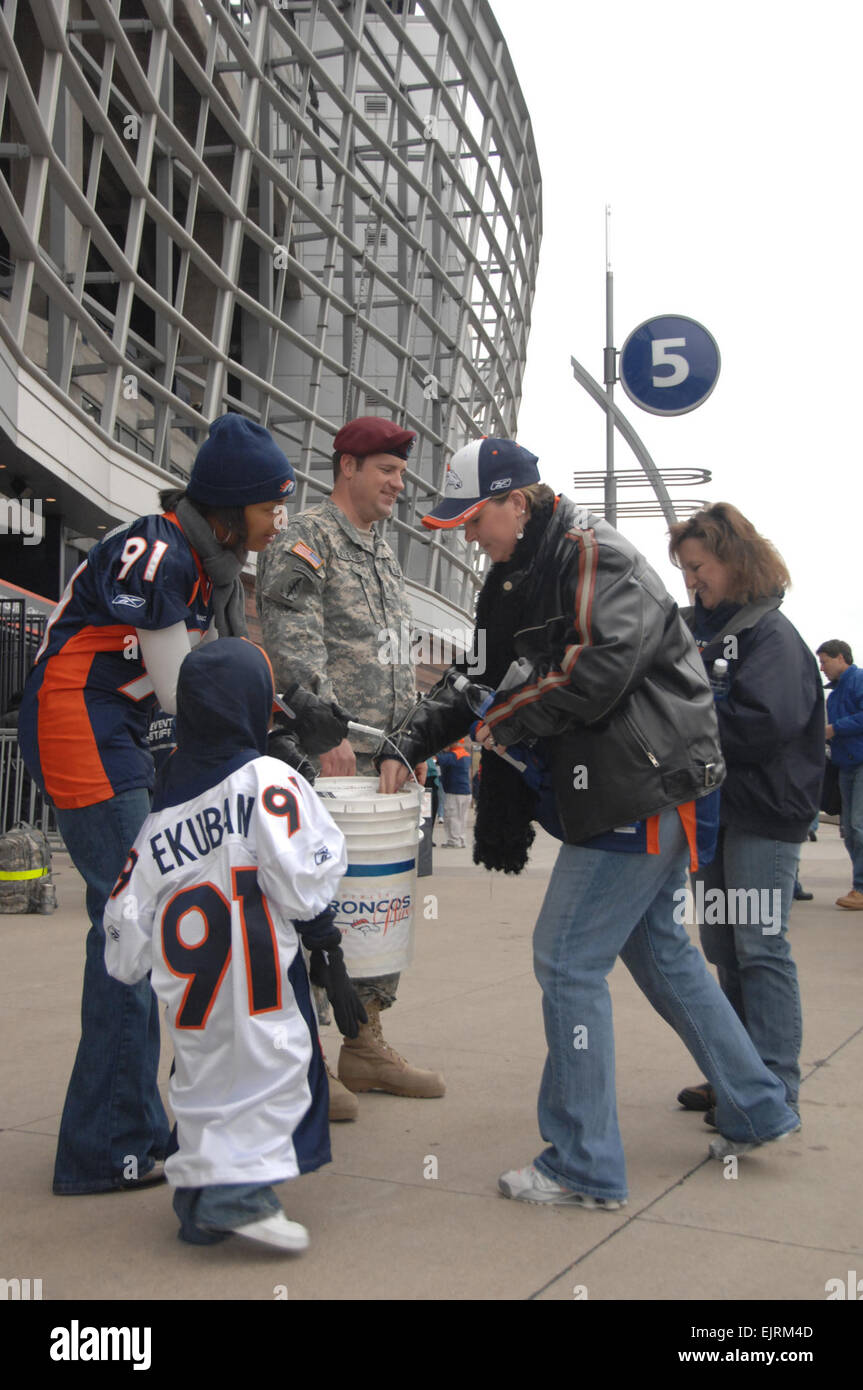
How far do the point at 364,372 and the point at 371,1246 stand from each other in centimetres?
3455

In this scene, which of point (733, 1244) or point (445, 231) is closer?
point (733, 1244)

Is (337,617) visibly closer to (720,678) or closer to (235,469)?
(235,469)

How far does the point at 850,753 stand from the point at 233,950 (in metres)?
7.07

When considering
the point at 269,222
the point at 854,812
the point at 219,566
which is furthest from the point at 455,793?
the point at 269,222

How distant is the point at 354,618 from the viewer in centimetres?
423

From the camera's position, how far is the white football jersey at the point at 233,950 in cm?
274

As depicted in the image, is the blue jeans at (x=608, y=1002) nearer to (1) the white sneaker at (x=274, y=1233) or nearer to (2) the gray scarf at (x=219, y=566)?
(1) the white sneaker at (x=274, y=1233)

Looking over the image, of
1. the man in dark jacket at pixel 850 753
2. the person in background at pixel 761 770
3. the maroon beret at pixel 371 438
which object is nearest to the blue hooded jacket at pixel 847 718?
the man in dark jacket at pixel 850 753

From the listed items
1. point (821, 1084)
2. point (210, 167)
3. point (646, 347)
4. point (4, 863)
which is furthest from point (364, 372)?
point (821, 1084)

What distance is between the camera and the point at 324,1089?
2.98m

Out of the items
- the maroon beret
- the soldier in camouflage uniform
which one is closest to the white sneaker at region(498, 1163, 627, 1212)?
the soldier in camouflage uniform
